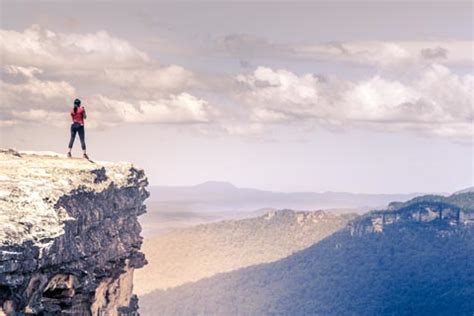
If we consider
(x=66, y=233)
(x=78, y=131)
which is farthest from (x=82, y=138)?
(x=66, y=233)

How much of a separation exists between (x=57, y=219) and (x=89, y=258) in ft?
24.3

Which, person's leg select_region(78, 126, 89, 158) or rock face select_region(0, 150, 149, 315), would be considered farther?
person's leg select_region(78, 126, 89, 158)

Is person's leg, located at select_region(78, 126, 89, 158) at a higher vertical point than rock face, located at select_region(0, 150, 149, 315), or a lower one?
higher

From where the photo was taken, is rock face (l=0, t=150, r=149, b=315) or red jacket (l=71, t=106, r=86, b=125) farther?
red jacket (l=71, t=106, r=86, b=125)

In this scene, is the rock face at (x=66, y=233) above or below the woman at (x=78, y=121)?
below

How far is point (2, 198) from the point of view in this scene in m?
45.5

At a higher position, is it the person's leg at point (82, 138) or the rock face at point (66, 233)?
the person's leg at point (82, 138)

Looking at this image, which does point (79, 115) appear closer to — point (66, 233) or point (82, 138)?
point (82, 138)

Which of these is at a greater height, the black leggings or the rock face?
the black leggings

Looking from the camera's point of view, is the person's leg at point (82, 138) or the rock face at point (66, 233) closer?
the rock face at point (66, 233)

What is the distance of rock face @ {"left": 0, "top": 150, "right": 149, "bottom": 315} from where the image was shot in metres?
43.1

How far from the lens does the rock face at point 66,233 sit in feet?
141

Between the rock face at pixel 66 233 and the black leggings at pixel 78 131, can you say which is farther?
the black leggings at pixel 78 131

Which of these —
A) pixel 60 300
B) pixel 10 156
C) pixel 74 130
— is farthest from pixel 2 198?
pixel 74 130
